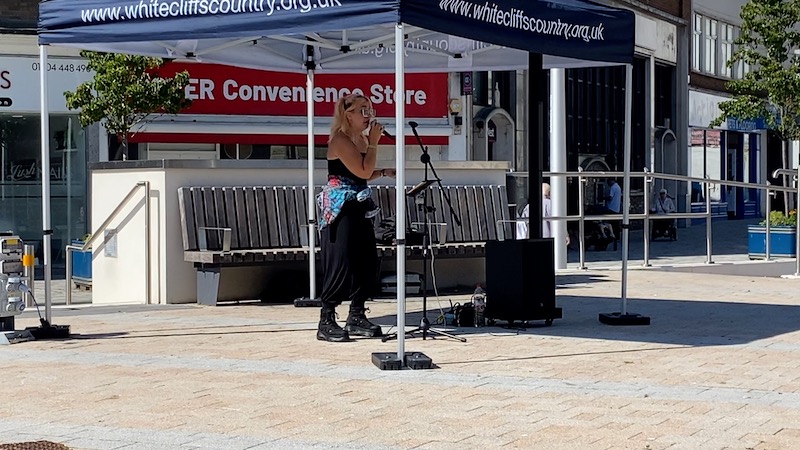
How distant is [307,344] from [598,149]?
27518 mm

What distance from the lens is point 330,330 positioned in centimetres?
1003

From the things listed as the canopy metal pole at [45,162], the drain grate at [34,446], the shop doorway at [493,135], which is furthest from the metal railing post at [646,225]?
the drain grate at [34,446]

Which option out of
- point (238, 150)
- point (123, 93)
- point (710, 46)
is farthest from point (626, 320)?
point (710, 46)

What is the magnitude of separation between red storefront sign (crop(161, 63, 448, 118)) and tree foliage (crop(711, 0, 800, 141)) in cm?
1115

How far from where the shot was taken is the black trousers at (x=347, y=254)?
988 cm

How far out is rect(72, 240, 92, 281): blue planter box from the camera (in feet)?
61.4

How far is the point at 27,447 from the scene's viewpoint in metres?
6.14

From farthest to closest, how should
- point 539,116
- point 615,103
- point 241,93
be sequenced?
point 615,103 → point 241,93 → point 539,116

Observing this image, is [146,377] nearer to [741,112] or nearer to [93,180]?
[93,180]

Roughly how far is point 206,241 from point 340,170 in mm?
3879

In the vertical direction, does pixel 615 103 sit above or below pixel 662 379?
above

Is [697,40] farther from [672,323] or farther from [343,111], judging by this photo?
[343,111]

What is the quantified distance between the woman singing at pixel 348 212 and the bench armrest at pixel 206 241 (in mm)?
3322

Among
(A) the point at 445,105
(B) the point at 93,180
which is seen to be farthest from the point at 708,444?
(A) the point at 445,105
